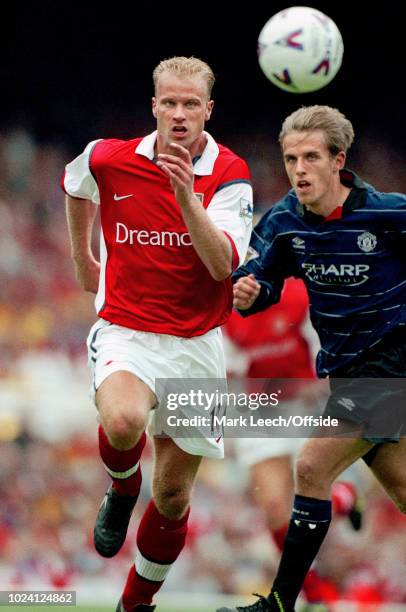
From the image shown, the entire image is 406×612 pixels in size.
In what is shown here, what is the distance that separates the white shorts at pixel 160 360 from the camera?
5.40 m

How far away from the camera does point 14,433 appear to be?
403 inches

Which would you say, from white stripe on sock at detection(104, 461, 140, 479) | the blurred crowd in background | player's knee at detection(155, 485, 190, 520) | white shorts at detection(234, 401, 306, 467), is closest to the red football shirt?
white stripe on sock at detection(104, 461, 140, 479)

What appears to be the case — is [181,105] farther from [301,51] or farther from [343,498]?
[343,498]

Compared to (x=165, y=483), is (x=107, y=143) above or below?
above

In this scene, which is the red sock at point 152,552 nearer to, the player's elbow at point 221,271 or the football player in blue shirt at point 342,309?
the football player in blue shirt at point 342,309

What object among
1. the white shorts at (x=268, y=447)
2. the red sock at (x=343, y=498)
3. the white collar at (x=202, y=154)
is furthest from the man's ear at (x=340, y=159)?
the red sock at (x=343, y=498)

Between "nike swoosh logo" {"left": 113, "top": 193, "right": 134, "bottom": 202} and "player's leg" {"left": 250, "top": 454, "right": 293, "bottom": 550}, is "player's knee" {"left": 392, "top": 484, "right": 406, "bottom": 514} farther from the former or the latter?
"player's leg" {"left": 250, "top": 454, "right": 293, "bottom": 550}

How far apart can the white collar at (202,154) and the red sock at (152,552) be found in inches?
61.7

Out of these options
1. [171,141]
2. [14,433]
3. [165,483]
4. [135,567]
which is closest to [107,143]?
[171,141]

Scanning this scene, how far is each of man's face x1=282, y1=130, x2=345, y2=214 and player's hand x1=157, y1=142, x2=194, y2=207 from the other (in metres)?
0.48

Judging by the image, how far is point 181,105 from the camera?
17.6 ft

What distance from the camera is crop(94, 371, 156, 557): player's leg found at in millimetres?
5168

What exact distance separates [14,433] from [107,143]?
16.4ft

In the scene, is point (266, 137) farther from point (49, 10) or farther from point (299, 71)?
point (299, 71)
